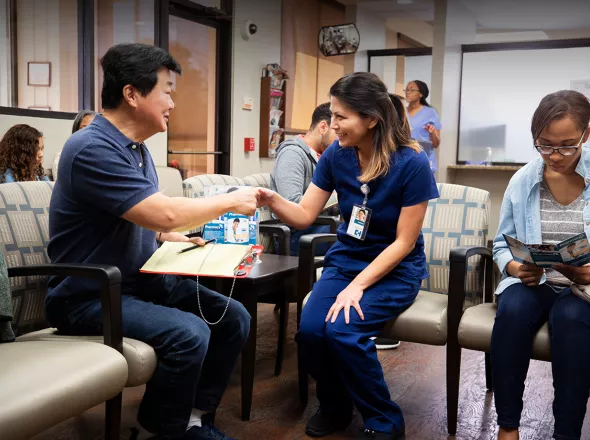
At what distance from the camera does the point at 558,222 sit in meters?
2.09

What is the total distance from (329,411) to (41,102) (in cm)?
318

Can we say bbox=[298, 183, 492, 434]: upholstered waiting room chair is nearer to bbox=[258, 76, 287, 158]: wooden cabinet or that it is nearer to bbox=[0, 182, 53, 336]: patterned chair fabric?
bbox=[0, 182, 53, 336]: patterned chair fabric

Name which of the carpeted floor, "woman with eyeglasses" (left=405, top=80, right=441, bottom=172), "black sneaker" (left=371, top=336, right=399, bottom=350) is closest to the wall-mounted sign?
"woman with eyeglasses" (left=405, top=80, right=441, bottom=172)

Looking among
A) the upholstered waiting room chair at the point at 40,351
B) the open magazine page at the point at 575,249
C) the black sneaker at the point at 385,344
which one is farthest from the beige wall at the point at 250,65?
the open magazine page at the point at 575,249

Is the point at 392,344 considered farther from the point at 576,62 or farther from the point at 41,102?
the point at 576,62

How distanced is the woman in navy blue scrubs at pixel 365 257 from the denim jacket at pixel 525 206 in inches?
10.5

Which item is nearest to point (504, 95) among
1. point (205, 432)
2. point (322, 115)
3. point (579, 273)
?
point (322, 115)

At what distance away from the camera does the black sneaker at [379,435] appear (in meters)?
2.02

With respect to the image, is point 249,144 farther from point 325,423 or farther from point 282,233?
point 325,423

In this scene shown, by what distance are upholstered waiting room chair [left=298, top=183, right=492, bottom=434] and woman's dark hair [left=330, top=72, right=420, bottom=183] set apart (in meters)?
0.40

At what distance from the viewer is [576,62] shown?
7.08m

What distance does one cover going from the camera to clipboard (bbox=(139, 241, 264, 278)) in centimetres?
186

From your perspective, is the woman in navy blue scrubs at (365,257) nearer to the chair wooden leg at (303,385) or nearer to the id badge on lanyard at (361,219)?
the id badge on lanyard at (361,219)

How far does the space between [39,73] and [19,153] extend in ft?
3.24
